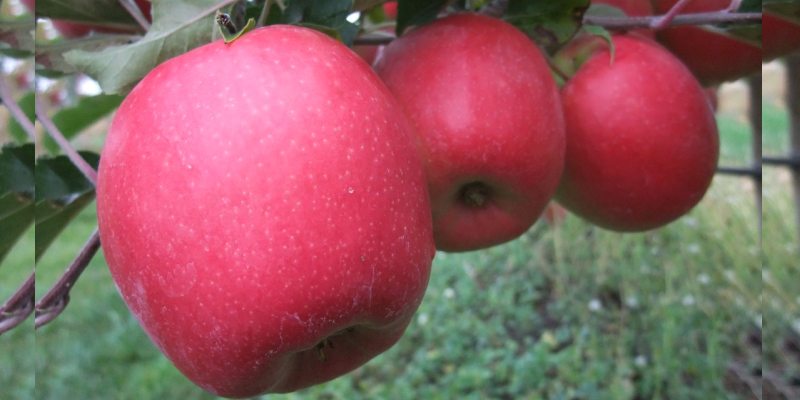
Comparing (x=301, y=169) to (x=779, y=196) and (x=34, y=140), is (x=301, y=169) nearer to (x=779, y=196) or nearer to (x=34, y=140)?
(x=34, y=140)

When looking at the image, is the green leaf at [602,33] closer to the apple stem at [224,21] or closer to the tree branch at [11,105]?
the apple stem at [224,21]

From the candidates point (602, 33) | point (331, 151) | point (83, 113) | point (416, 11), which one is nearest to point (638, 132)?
point (602, 33)

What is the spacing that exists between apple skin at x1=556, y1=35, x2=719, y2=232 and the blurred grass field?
903mm

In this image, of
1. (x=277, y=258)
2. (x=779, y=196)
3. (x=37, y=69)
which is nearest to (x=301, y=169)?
(x=277, y=258)

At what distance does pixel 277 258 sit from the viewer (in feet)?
1.44

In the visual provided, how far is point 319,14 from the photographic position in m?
0.57

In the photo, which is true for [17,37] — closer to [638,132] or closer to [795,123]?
[638,132]

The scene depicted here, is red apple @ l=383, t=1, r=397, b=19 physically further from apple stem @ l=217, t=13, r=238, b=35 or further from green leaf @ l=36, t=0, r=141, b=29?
apple stem @ l=217, t=13, r=238, b=35

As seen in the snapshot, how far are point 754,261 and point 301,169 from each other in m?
2.16

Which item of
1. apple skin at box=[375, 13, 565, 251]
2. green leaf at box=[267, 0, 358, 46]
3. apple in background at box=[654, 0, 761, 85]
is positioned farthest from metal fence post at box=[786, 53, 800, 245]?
green leaf at box=[267, 0, 358, 46]

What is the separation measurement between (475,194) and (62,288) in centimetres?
37

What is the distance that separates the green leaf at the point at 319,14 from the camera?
1.83ft

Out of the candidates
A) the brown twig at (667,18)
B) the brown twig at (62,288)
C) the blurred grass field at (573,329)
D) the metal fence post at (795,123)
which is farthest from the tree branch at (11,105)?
the blurred grass field at (573,329)

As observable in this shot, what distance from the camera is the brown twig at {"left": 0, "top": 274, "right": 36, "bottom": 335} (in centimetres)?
64
